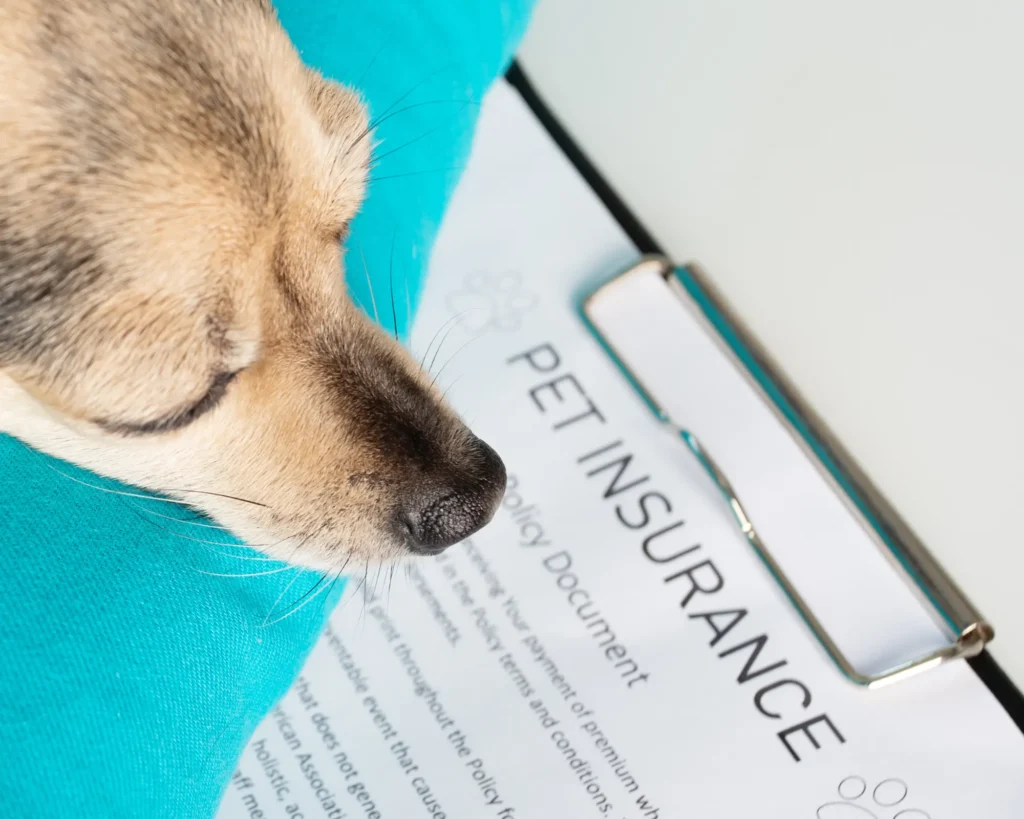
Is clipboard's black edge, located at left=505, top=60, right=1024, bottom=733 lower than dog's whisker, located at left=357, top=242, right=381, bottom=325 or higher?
higher

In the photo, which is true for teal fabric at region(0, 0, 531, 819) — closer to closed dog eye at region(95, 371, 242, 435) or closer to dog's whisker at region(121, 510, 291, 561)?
dog's whisker at region(121, 510, 291, 561)

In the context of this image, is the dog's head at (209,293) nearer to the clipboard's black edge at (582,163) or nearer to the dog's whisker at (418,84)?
the dog's whisker at (418,84)

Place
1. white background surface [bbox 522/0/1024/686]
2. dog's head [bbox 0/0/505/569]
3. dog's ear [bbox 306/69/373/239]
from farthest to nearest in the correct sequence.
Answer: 1. white background surface [bbox 522/0/1024/686]
2. dog's ear [bbox 306/69/373/239]
3. dog's head [bbox 0/0/505/569]

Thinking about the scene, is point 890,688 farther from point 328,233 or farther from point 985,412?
point 328,233

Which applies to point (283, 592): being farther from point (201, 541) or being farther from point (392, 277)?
point (392, 277)

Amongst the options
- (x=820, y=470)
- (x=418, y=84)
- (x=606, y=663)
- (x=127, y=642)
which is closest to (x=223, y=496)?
(x=127, y=642)

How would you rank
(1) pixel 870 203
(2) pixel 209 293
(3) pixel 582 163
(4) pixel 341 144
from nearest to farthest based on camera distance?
1. (2) pixel 209 293
2. (4) pixel 341 144
3. (1) pixel 870 203
4. (3) pixel 582 163

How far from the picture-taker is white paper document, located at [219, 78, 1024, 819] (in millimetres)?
1052

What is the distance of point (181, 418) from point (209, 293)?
0.12 m
